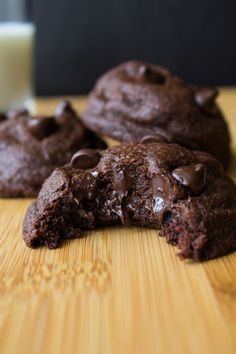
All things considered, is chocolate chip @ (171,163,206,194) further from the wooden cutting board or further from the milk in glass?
the milk in glass

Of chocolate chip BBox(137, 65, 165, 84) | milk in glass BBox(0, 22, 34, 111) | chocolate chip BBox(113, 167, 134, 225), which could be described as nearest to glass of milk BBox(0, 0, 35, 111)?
milk in glass BBox(0, 22, 34, 111)

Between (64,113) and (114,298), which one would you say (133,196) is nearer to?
(114,298)

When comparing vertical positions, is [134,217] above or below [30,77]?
above

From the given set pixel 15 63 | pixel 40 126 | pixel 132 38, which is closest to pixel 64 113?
pixel 40 126

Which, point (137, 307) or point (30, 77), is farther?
point (30, 77)

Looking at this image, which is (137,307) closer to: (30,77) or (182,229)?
(182,229)

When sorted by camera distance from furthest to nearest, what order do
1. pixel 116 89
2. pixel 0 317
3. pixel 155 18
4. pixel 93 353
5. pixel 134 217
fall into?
pixel 155 18 < pixel 116 89 < pixel 134 217 < pixel 0 317 < pixel 93 353

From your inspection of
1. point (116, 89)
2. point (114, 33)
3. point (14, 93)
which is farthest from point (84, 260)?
point (114, 33)
